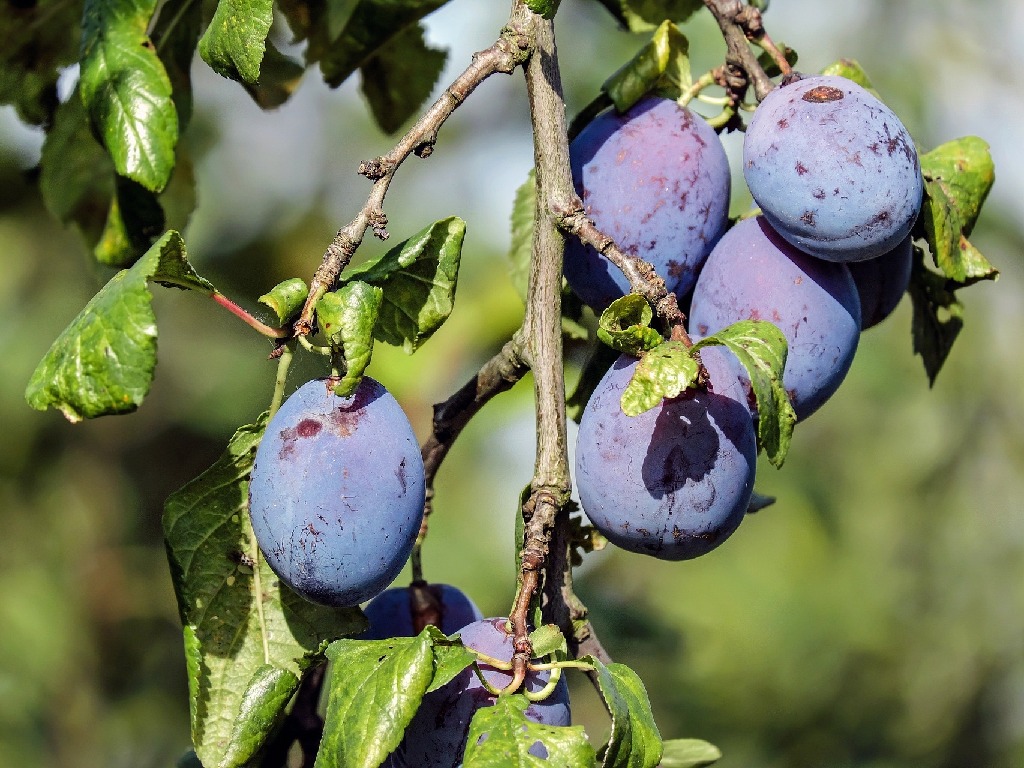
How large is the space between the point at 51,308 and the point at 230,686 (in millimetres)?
2885

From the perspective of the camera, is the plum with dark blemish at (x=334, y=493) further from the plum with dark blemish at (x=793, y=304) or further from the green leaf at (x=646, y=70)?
the green leaf at (x=646, y=70)

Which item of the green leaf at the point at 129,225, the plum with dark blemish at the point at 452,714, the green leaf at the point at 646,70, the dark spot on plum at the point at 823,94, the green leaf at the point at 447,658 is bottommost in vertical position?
the plum with dark blemish at the point at 452,714

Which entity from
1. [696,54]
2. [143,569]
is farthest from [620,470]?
[143,569]

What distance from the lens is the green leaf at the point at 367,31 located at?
130 centimetres

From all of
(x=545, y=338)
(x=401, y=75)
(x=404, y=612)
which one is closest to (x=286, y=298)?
(x=545, y=338)

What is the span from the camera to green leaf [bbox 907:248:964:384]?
1209 millimetres

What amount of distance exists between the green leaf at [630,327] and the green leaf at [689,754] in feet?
1.73

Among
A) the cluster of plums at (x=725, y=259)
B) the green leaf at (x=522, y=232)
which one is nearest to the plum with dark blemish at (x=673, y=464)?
the cluster of plums at (x=725, y=259)

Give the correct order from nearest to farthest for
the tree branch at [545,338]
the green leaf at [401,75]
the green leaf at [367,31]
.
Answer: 1. the tree branch at [545,338]
2. the green leaf at [367,31]
3. the green leaf at [401,75]

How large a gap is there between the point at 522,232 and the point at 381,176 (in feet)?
1.26

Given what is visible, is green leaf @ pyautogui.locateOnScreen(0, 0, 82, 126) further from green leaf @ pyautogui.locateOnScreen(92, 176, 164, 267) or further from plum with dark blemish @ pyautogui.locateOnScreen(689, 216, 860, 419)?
plum with dark blemish @ pyautogui.locateOnScreen(689, 216, 860, 419)

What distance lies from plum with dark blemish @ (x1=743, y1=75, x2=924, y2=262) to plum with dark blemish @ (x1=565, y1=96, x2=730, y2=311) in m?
0.08

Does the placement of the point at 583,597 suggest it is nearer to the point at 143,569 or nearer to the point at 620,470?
the point at 620,470

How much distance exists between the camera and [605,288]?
107 centimetres
